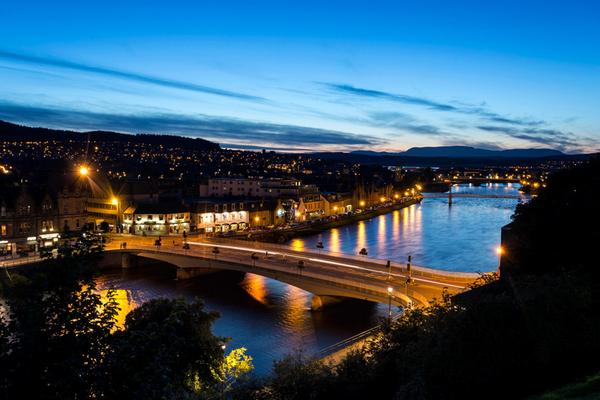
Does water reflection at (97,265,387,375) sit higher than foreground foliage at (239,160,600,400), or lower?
lower

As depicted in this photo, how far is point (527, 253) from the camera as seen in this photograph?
17109 mm

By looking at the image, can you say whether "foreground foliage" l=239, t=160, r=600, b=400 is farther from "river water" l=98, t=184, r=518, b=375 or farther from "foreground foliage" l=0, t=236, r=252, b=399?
"foreground foliage" l=0, t=236, r=252, b=399

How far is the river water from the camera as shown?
19.4m

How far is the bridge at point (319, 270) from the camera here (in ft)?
65.9

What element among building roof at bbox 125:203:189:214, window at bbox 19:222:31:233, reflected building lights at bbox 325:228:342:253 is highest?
building roof at bbox 125:203:189:214

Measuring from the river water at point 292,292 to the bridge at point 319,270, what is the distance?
1.07 meters

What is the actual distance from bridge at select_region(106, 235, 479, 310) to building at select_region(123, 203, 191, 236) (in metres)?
6.31

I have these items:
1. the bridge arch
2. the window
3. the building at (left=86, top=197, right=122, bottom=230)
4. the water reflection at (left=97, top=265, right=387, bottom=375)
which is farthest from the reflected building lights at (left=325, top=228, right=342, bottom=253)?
the window

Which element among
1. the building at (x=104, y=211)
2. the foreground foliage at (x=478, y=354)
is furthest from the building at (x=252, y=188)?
the foreground foliage at (x=478, y=354)

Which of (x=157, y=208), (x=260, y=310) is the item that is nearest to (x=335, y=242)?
(x=157, y=208)

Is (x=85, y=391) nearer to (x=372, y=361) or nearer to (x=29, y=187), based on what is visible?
(x=372, y=361)

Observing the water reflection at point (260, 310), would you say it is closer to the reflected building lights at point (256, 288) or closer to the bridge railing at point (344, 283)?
the reflected building lights at point (256, 288)

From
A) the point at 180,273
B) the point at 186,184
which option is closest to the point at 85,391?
the point at 180,273

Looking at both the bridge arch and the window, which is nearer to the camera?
the bridge arch
